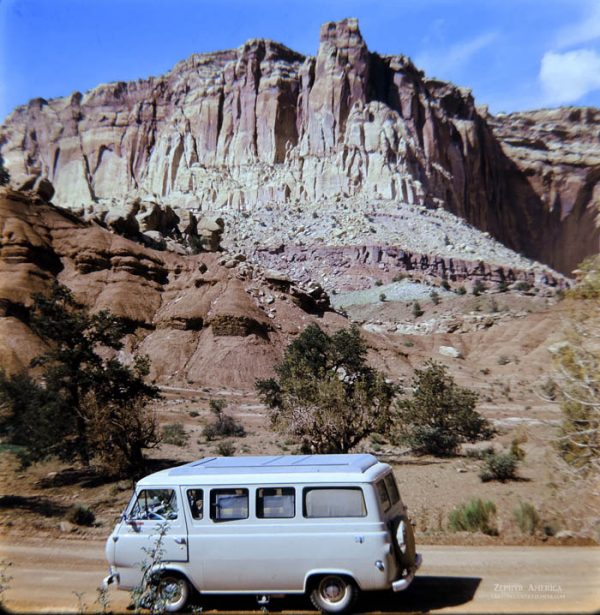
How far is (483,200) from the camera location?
153 meters

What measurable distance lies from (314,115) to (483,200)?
4785 cm

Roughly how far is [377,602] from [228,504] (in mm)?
2427

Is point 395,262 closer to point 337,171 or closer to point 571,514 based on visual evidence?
point 337,171

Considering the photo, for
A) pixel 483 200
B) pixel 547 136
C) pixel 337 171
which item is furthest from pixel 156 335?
pixel 547 136

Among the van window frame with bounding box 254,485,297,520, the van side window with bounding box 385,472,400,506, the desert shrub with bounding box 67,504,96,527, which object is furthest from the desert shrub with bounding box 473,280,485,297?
the van window frame with bounding box 254,485,297,520

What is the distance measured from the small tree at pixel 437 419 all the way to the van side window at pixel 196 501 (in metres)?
18.9

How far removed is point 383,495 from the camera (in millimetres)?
8797

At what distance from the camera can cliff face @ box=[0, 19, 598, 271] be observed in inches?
4894

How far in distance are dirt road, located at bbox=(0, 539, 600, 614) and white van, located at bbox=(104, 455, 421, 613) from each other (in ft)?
1.64

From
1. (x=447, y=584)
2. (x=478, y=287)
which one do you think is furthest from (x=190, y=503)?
(x=478, y=287)

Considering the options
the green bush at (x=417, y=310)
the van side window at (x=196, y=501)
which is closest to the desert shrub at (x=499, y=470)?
the van side window at (x=196, y=501)

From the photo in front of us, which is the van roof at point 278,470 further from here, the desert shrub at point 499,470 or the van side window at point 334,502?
the desert shrub at point 499,470

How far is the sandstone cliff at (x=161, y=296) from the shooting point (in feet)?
160

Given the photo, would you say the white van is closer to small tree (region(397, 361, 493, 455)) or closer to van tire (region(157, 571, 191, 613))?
van tire (region(157, 571, 191, 613))
